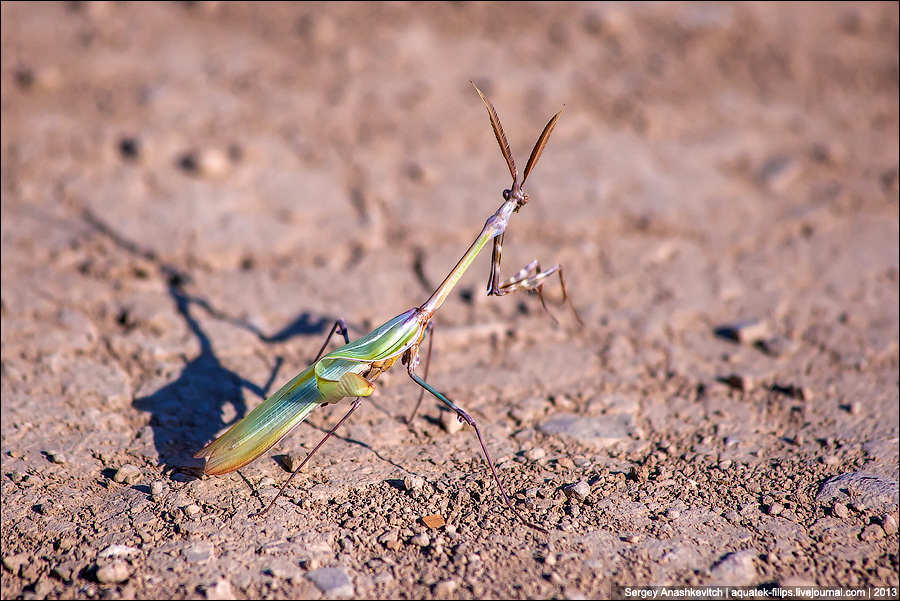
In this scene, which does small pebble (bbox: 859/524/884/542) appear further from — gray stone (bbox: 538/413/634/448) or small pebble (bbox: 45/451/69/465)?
small pebble (bbox: 45/451/69/465)

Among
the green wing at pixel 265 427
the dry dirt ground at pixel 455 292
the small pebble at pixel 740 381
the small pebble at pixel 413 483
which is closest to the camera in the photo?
the dry dirt ground at pixel 455 292

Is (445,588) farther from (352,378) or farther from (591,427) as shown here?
(591,427)

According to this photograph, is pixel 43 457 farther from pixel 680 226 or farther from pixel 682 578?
pixel 680 226

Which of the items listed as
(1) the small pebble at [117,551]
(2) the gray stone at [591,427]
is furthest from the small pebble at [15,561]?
(2) the gray stone at [591,427]

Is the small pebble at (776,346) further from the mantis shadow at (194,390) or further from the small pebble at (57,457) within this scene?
the small pebble at (57,457)

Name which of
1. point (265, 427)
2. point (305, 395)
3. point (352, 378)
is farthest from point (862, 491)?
point (265, 427)
